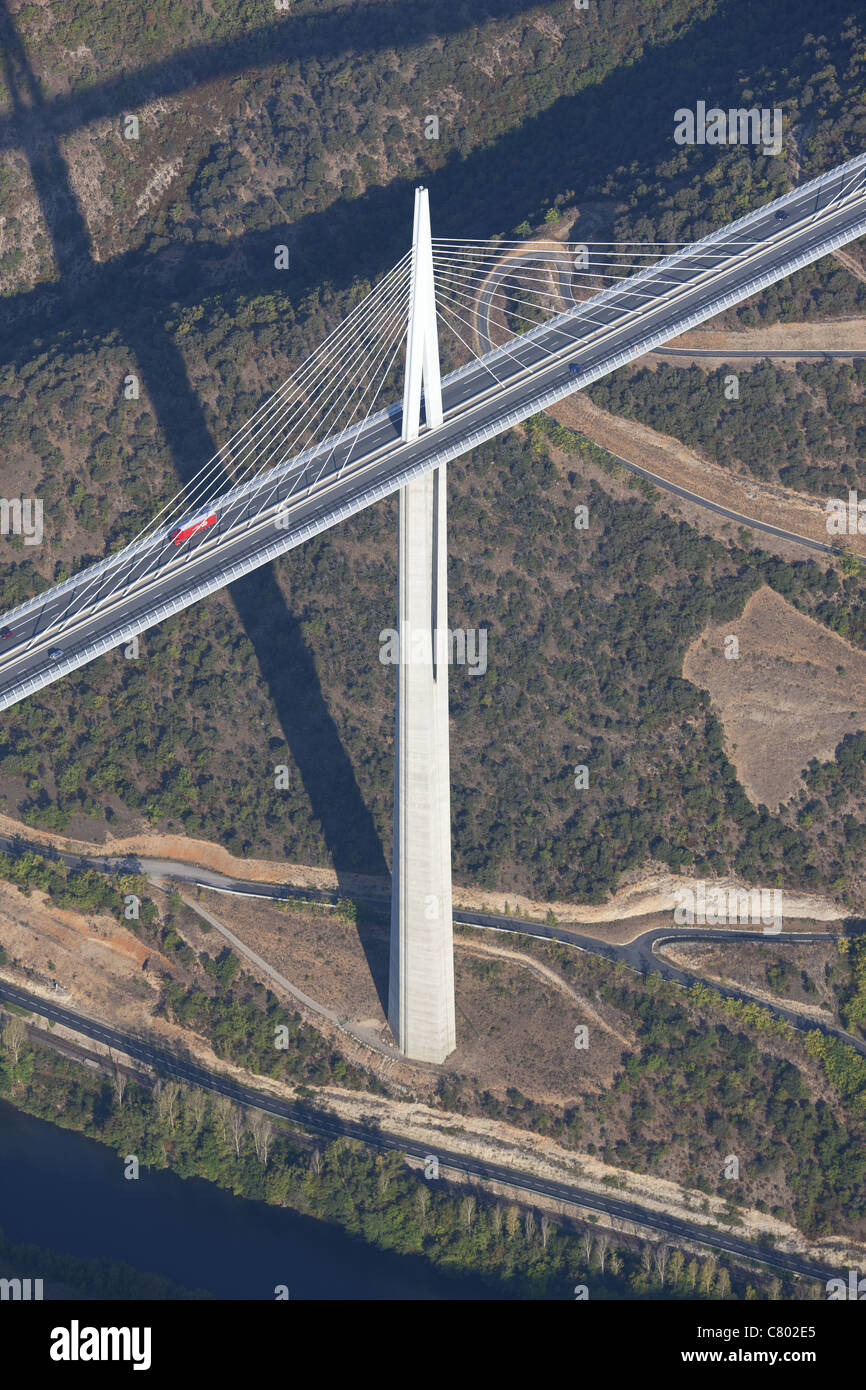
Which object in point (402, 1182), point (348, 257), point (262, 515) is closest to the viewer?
point (262, 515)

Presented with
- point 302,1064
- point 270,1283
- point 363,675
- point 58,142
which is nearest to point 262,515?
point 363,675

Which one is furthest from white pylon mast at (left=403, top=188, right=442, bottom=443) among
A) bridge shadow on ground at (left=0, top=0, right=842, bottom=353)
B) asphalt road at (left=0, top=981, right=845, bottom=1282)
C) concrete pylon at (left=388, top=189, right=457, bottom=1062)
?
asphalt road at (left=0, top=981, right=845, bottom=1282)

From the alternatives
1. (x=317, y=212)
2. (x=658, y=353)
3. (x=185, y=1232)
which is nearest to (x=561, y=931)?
(x=185, y=1232)

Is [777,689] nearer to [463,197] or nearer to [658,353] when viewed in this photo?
[658,353]

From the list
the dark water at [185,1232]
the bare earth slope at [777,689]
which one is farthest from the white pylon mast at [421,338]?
the dark water at [185,1232]

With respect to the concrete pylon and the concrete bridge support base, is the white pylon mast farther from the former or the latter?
the concrete bridge support base

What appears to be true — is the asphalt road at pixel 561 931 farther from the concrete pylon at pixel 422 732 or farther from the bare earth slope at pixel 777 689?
the bare earth slope at pixel 777 689

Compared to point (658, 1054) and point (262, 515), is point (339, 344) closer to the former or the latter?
point (262, 515)
